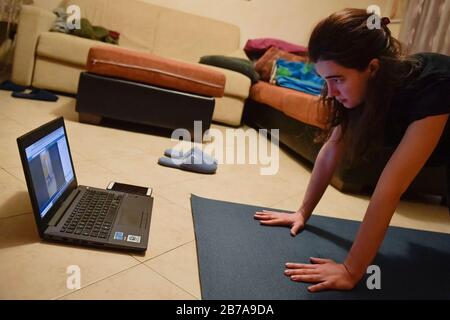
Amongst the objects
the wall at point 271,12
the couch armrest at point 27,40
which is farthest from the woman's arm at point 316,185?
the wall at point 271,12

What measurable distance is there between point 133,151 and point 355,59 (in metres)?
1.07

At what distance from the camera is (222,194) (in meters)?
1.26

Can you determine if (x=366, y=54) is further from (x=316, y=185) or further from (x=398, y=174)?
(x=316, y=185)

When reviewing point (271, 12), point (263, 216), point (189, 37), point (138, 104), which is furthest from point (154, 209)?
point (271, 12)

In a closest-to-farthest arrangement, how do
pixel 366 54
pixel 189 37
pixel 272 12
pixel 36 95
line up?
1. pixel 366 54
2. pixel 36 95
3. pixel 189 37
4. pixel 272 12

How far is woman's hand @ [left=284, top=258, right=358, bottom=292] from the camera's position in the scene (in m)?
0.76

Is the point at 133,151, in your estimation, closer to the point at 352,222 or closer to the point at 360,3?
the point at 352,222

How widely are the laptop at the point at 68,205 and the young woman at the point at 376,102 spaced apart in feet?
1.30

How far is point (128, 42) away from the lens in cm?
284

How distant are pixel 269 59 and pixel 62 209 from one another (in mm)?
2308

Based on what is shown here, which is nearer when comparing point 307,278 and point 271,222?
point 307,278

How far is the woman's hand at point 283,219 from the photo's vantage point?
1044 mm

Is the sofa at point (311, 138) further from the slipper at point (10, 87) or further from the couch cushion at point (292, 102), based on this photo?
the slipper at point (10, 87)
